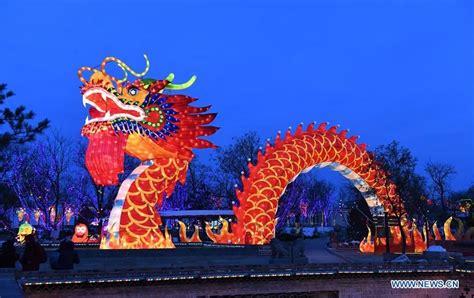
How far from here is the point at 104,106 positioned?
19156 millimetres

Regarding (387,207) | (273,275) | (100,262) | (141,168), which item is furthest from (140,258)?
(387,207)

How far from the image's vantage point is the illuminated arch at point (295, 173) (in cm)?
2136

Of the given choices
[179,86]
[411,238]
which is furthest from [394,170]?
[179,86]

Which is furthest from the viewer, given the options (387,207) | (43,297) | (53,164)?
(53,164)

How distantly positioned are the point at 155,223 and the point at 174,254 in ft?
4.27

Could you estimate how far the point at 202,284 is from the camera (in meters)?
12.2

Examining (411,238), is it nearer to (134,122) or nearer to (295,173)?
(295,173)

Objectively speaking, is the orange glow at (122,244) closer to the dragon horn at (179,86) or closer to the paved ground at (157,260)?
the paved ground at (157,260)

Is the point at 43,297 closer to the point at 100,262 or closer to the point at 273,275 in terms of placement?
the point at 273,275

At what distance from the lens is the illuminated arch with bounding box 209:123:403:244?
70.1 ft

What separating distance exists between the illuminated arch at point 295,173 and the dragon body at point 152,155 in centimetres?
4

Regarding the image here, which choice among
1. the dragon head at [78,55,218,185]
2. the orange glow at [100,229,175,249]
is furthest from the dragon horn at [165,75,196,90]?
the orange glow at [100,229,175,249]

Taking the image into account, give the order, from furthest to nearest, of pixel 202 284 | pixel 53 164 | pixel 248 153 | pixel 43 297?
pixel 248 153 < pixel 53 164 < pixel 202 284 < pixel 43 297

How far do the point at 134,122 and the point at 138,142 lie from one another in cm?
74
